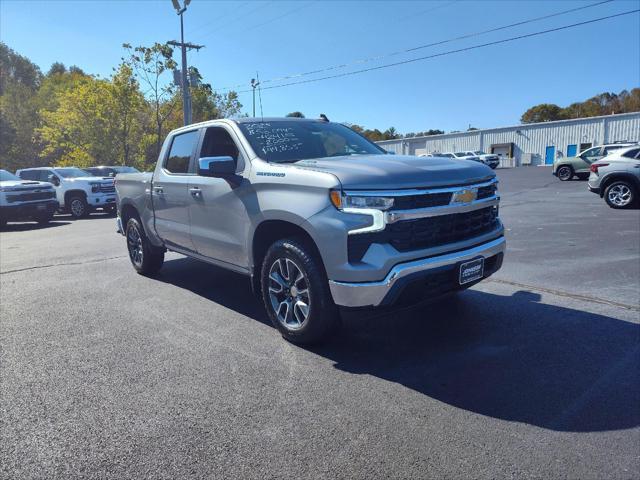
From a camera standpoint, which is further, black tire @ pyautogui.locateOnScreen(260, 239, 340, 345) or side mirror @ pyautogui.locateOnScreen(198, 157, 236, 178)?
side mirror @ pyautogui.locateOnScreen(198, 157, 236, 178)

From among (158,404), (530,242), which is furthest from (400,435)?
(530,242)

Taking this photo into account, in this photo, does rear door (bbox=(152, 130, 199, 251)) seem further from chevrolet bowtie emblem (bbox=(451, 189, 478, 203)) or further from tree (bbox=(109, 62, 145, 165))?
tree (bbox=(109, 62, 145, 165))

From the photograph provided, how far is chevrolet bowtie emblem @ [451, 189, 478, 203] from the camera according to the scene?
3733 mm

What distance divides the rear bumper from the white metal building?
46900 mm

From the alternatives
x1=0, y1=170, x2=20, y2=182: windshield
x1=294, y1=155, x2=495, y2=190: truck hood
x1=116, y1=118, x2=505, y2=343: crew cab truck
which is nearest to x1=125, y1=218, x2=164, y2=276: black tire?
x1=116, y1=118, x2=505, y2=343: crew cab truck

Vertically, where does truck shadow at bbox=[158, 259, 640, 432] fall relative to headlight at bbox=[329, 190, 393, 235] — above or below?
below

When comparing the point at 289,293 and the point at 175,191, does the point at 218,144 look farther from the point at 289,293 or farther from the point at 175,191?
the point at 289,293

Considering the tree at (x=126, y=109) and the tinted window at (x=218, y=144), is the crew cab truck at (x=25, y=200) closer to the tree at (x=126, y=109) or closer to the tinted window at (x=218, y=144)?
the tinted window at (x=218, y=144)

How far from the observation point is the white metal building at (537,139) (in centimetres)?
4781

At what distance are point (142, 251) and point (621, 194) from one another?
1260cm

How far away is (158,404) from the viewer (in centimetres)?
316

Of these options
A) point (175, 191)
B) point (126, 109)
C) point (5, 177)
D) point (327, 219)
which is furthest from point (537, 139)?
point (327, 219)

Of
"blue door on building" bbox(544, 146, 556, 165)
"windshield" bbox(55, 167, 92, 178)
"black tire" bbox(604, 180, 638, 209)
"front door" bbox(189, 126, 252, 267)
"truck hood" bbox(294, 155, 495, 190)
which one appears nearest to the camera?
"truck hood" bbox(294, 155, 495, 190)

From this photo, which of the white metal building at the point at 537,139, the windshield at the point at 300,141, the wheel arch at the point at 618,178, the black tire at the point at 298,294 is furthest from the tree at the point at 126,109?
the white metal building at the point at 537,139
